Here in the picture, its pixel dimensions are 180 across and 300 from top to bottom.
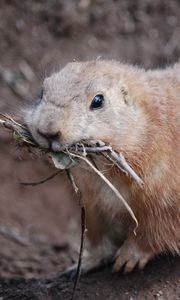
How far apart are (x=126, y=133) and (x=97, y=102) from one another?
1.05ft

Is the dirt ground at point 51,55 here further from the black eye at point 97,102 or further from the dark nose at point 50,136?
the dark nose at point 50,136

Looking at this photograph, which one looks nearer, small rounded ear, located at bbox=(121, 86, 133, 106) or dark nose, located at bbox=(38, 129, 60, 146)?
dark nose, located at bbox=(38, 129, 60, 146)

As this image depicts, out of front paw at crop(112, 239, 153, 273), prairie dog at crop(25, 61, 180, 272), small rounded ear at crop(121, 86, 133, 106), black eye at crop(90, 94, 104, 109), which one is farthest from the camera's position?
front paw at crop(112, 239, 153, 273)

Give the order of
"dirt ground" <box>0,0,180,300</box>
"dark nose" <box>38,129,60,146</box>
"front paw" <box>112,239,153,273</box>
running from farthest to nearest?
"dirt ground" <box>0,0,180,300</box>
"front paw" <box>112,239,153,273</box>
"dark nose" <box>38,129,60,146</box>

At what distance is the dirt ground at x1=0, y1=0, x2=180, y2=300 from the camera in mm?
9539

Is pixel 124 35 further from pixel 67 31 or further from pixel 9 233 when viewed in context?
pixel 9 233

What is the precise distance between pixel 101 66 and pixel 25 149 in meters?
0.98

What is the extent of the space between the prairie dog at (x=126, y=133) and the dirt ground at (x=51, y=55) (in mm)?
2915

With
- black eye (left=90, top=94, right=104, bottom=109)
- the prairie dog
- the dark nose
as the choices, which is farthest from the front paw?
the dark nose

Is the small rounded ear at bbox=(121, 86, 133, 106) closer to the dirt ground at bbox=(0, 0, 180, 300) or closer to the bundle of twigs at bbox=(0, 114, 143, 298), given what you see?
the bundle of twigs at bbox=(0, 114, 143, 298)

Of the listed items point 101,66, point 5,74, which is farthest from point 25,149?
point 5,74

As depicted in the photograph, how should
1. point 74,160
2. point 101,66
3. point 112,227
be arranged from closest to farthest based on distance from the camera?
point 74,160 < point 101,66 < point 112,227

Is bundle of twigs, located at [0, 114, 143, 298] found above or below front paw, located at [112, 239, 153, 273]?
above

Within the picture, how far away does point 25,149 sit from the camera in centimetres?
556
